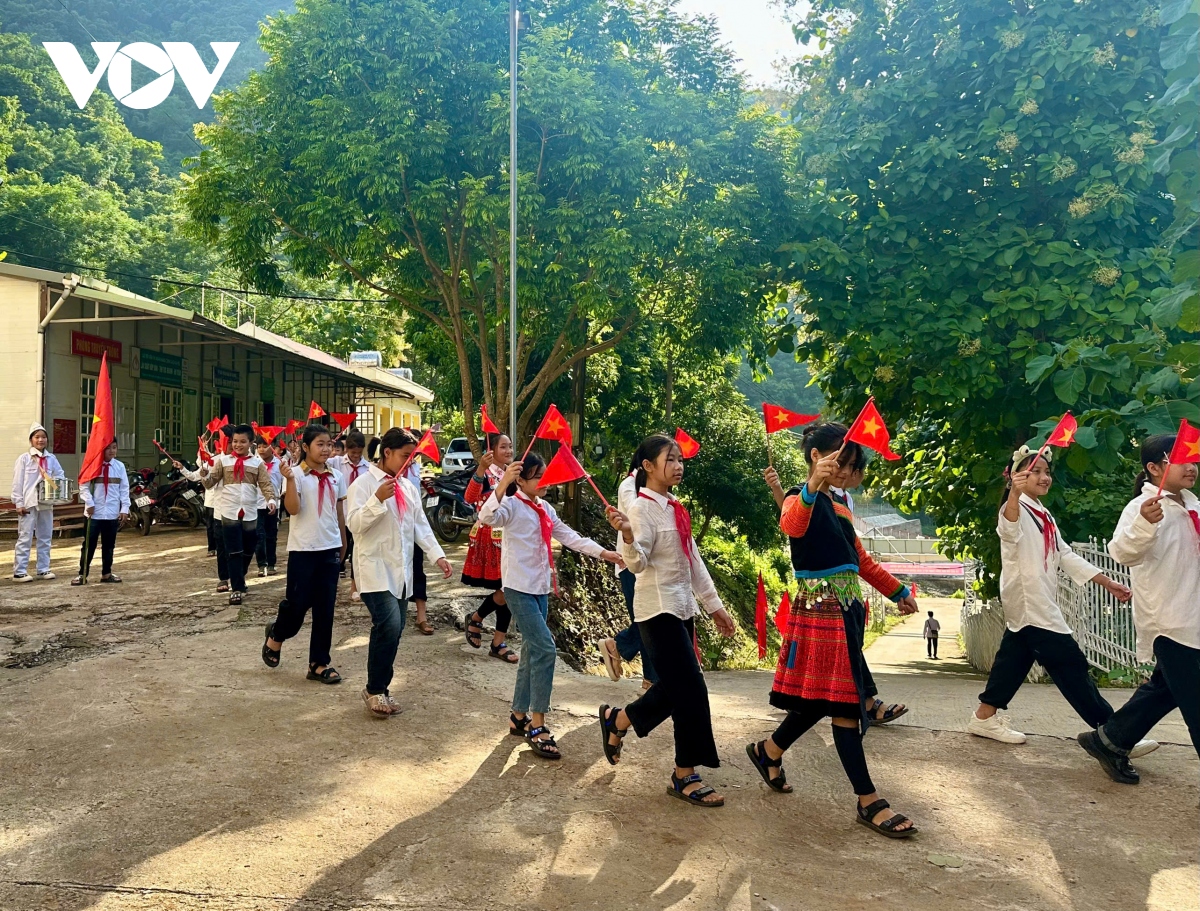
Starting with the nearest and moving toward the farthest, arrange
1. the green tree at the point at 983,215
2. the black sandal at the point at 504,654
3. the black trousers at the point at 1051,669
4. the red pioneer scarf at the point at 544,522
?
the black trousers at the point at 1051,669
the red pioneer scarf at the point at 544,522
the black sandal at the point at 504,654
the green tree at the point at 983,215

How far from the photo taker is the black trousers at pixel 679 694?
4.27 m

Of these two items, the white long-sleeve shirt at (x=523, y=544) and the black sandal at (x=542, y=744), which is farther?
the white long-sleeve shirt at (x=523, y=544)

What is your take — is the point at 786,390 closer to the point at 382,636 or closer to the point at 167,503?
the point at 167,503

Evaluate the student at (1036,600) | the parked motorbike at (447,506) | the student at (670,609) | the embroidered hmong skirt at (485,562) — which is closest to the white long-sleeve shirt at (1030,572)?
the student at (1036,600)

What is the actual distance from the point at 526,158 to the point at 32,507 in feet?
22.5

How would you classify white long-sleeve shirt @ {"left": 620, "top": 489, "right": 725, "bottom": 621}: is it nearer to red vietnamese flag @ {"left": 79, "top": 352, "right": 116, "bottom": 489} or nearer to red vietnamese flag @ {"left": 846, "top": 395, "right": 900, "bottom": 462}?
red vietnamese flag @ {"left": 846, "top": 395, "right": 900, "bottom": 462}

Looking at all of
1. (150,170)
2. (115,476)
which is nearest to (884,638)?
(115,476)

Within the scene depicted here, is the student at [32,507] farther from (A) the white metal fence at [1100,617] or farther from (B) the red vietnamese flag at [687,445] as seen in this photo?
(A) the white metal fence at [1100,617]

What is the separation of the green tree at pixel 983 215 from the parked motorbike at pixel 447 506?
6.48 metres

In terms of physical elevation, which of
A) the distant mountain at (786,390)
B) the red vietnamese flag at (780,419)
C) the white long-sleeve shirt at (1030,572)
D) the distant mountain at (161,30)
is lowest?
the white long-sleeve shirt at (1030,572)

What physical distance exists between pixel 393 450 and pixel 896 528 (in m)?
56.0

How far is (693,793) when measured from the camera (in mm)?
4262

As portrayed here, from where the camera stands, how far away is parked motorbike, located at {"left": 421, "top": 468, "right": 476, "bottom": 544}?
592 inches

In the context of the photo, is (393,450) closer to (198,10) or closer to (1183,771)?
(1183,771)
